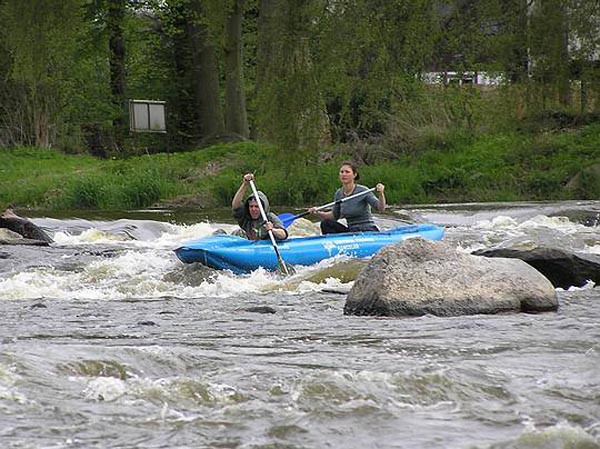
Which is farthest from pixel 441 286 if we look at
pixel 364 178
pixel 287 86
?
pixel 364 178

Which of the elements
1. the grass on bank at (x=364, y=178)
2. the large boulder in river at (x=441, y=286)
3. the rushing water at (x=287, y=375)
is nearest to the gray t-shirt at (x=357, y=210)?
the rushing water at (x=287, y=375)

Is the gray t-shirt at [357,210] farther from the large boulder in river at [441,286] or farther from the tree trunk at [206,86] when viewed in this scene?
the tree trunk at [206,86]

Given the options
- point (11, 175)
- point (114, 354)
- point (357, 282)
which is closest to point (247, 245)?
point (357, 282)

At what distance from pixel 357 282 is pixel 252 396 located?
11.5 ft

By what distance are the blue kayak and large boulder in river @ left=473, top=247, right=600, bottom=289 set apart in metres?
1.74

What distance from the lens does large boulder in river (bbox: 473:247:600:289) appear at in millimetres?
10148

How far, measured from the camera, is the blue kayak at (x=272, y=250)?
1158cm

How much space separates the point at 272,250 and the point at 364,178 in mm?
11891

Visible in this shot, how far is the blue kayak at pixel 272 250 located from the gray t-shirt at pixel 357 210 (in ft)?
1.24

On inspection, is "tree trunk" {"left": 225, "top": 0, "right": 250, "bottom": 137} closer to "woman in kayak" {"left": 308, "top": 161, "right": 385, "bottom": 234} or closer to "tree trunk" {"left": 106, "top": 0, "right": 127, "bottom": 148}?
"tree trunk" {"left": 106, "top": 0, "right": 127, "bottom": 148}

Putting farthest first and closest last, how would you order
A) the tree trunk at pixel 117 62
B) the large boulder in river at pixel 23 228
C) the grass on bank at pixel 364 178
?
1. the tree trunk at pixel 117 62
2. the grass on bank at pixel 364 178
3. the large boulder in river at pixel 23 228

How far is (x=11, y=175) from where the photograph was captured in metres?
26.6

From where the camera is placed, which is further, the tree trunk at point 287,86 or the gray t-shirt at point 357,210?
the tree trunk at point 287,86

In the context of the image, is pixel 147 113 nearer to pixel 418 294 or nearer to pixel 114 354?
pixel 418 294
